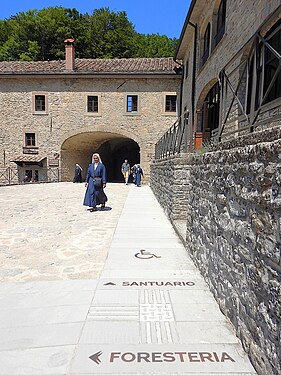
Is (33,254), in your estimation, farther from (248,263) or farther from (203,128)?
(203,128)

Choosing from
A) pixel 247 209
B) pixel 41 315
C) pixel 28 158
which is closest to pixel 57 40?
pixel 28 158

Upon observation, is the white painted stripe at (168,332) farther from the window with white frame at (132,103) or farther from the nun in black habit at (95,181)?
the window with white frame at (132,103)

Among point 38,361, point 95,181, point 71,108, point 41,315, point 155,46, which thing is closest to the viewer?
point 38,361

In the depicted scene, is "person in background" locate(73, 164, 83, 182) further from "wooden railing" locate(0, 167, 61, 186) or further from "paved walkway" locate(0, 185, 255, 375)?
"paved walkway" locate(0, 185, 255, 375)

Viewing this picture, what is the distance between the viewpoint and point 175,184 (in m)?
6.73

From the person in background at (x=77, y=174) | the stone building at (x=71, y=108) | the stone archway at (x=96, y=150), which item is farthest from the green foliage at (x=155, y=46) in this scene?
the person in background at (x=77, y=174)

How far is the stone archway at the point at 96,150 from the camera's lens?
23297mm

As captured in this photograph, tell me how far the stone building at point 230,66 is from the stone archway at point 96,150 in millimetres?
9487

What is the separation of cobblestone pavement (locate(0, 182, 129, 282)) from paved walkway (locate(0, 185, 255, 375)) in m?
0.29

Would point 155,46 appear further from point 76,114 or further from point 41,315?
point 41,315

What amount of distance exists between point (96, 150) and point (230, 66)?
23.8 m

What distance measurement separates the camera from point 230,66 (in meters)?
4.80

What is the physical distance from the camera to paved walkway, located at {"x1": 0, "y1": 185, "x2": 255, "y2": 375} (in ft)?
6.68

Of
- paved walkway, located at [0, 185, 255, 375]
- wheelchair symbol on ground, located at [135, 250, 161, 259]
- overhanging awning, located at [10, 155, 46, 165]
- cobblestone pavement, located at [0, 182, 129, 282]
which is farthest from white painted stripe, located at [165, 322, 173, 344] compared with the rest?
overhanging awning, located at [10, 155, 46, 165]
